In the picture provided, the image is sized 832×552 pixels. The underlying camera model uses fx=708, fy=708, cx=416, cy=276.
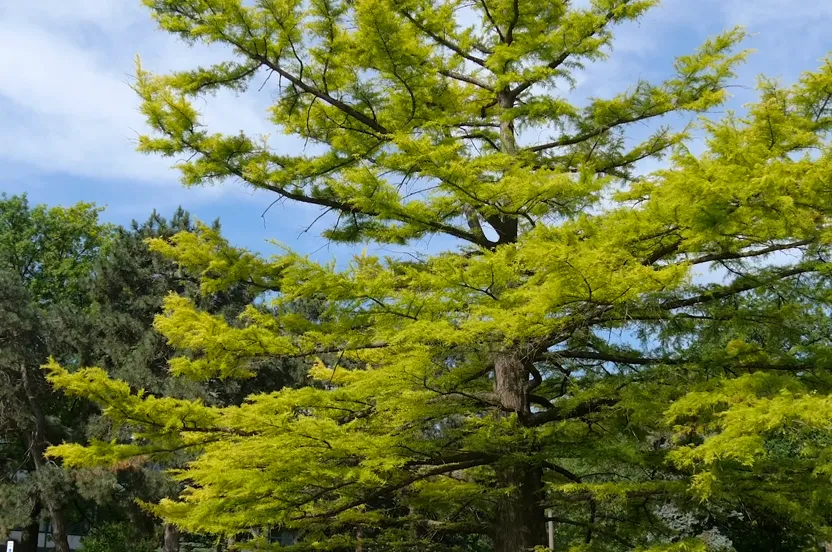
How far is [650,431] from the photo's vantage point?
6742 millimetres

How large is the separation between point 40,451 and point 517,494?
56.7 ft

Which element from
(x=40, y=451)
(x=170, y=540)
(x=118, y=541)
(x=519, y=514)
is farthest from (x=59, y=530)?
(x=519, y=514)

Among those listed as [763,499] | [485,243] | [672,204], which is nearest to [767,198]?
[672,204]

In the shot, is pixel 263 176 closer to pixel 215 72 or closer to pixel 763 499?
pixel 215 72

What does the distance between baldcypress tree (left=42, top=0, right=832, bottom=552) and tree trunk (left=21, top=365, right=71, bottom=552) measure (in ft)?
45.0

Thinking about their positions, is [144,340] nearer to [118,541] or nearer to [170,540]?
[170,540]

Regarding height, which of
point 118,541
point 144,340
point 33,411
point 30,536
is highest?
point 144,340

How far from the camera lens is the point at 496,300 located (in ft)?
17.7

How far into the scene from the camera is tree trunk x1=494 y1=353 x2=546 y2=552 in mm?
6691

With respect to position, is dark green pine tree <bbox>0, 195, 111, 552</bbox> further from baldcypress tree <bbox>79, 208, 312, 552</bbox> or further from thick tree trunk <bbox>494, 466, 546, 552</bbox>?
thick tree trunk <bbox>494, 466, 546, 552</bbox>

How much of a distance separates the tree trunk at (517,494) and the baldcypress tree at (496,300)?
1.0 inches

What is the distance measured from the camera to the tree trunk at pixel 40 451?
1895 cm

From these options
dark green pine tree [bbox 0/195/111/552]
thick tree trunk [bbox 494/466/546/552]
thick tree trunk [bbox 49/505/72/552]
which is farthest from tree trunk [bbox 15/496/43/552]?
thick tree trunk [bbox 494/466/546/552]

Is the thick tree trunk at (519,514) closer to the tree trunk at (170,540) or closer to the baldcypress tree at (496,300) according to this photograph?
the baldcypress tree at (496,300)
